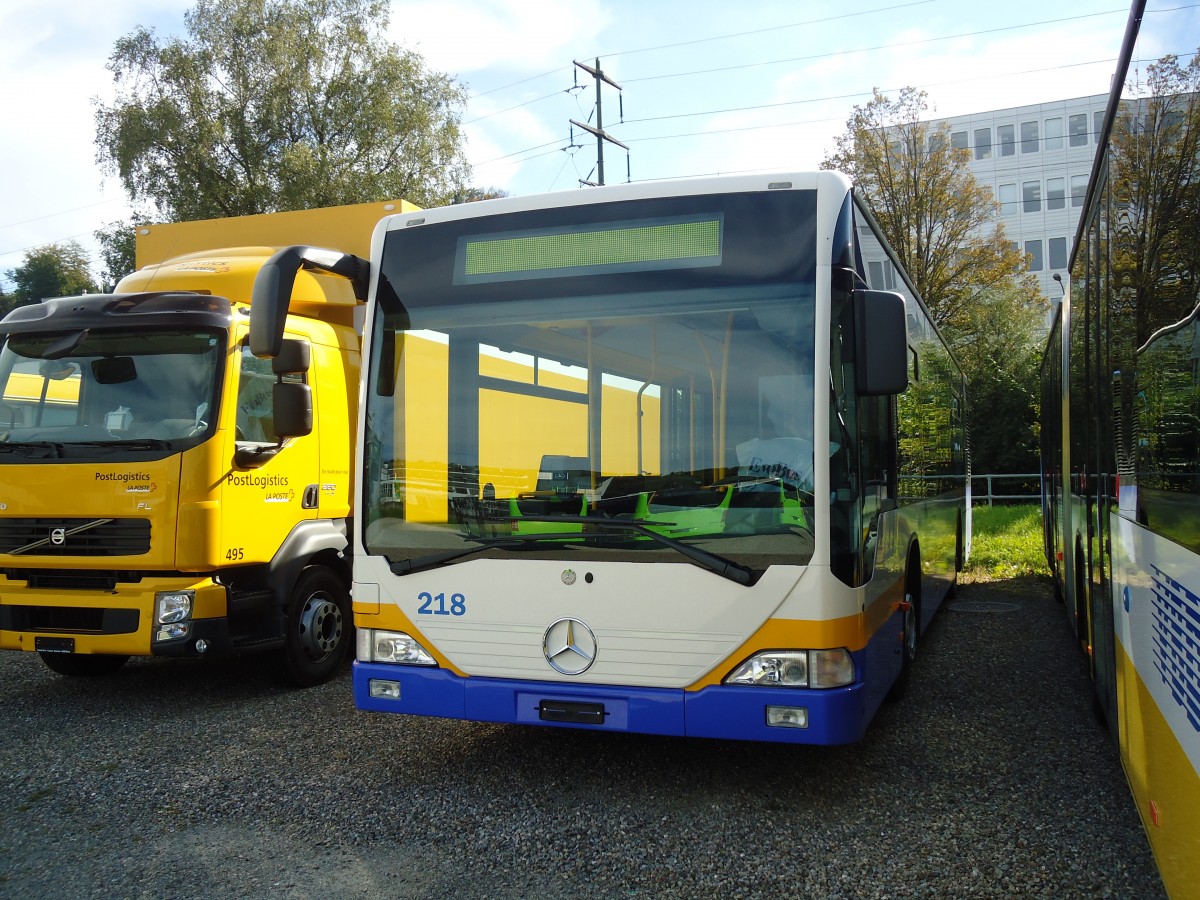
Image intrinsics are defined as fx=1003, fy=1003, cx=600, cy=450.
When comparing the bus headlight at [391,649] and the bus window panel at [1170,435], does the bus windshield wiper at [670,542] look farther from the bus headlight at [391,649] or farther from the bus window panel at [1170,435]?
the bus window panel at [1170,435]

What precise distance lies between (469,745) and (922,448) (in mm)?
3951

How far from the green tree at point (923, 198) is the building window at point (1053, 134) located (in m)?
34.8

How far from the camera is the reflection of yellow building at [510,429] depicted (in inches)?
176

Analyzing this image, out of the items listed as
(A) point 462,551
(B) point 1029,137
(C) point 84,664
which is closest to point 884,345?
(A) point 462,551

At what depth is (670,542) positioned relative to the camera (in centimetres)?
432

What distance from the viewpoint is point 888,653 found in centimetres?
542

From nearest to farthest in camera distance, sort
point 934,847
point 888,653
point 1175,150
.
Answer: point 1175,150
point 934,847
point 888,653

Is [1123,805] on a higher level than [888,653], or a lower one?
lower

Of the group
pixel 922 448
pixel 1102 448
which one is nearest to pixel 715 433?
pixel 1102 448

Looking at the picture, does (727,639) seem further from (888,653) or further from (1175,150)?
(1175,150)

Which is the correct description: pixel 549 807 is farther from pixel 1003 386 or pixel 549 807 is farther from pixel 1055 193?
pixel 1055 193

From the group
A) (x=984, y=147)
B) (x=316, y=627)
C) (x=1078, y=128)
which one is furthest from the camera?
(x=984, y=147)

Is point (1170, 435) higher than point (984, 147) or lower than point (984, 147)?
lower

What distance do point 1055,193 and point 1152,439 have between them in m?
60.0
